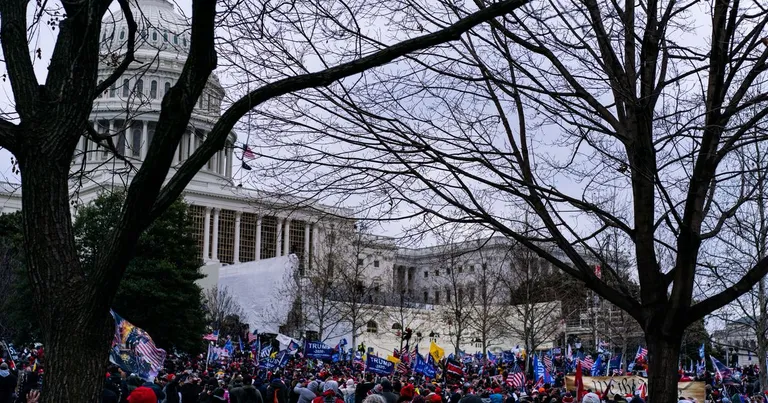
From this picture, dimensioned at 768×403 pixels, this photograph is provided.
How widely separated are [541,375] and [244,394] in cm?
1347

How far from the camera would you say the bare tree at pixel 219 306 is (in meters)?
62.6

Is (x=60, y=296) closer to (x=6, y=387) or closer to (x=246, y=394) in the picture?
(x=6, y=387)

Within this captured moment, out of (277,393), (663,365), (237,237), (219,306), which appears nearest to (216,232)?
(237,237)

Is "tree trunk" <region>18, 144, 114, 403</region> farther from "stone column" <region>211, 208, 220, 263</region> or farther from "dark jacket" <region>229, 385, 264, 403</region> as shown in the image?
"stone column" <region>211, 208, 220, 263</region>

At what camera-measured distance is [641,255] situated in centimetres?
815

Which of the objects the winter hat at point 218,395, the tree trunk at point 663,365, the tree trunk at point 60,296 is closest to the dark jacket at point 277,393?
the winter hat at point 218,395

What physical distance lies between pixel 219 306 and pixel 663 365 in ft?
197

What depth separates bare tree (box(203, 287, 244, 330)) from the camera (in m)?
62.6

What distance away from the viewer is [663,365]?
7.80 meters

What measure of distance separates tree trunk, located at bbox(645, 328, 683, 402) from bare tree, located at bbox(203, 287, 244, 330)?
55.4 metres

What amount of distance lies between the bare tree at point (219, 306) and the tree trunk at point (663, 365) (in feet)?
182

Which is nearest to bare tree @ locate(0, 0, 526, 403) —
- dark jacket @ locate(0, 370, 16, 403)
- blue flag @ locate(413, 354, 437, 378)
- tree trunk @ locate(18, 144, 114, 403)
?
tree trunk @ locate(18, 144, 114, 403)

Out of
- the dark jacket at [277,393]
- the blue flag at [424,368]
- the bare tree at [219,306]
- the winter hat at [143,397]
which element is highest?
the bare tree at [219,306]

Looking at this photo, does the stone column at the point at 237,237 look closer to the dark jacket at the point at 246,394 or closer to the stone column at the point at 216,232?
the stone column at the point at 216,232
